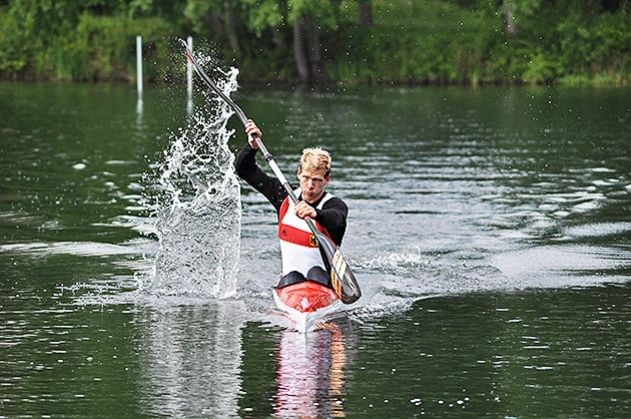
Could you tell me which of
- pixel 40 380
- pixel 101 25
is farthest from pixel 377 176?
pixel 101 25

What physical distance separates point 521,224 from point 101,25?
38.0 metres

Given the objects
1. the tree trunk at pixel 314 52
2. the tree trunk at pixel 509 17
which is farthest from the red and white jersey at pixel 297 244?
the tree trunk at pixel 509 17

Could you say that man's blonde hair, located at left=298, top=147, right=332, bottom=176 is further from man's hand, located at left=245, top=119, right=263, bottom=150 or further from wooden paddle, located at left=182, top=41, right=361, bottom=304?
man's hand, located at left=245, top=119, right=263, bottom=150

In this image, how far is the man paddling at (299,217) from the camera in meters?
13.0

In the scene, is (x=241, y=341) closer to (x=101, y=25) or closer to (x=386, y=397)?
(x=386, y=397)

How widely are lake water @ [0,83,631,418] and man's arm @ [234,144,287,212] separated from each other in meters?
0.92

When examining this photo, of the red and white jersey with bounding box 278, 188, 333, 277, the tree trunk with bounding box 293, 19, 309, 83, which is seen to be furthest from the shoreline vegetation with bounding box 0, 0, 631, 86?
the red and white jersey with bounding box 278, 188, 333, 277

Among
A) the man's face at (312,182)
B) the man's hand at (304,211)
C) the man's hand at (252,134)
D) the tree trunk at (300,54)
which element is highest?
the man's hand at (252,134)

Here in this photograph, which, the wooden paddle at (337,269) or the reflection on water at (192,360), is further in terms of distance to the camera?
the wooden paddle at (337,269)

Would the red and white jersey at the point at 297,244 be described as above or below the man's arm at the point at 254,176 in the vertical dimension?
below

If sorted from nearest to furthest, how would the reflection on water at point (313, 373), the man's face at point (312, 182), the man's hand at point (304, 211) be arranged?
1. the reflection on water at point (313, 373)
2. the man's hand at point (304, 211)
3. the man's face at point (312, 182)

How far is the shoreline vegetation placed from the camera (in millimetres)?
50562

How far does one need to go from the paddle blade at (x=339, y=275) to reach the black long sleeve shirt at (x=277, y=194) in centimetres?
13

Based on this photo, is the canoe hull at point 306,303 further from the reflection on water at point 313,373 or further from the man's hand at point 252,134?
the man's hand at point 252,134
